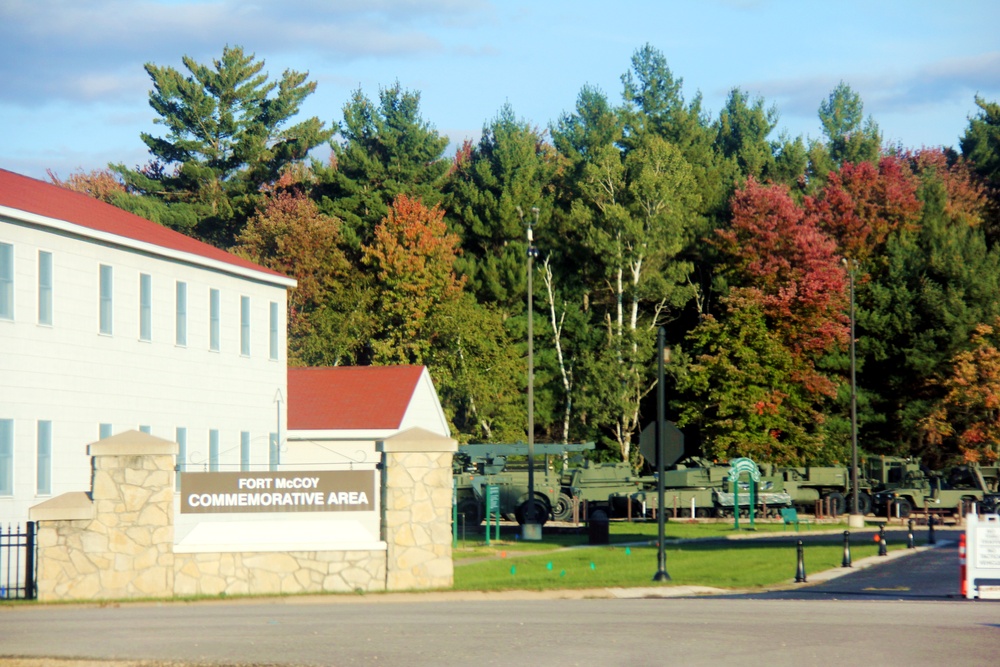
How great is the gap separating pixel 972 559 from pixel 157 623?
38.1 feet

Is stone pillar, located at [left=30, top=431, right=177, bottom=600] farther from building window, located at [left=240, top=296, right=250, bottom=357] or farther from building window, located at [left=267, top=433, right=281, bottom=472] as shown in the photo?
building window, located at [left=267, top=433, right=281, bottom=472]

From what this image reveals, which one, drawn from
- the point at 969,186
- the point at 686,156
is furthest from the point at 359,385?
the point at 969,186

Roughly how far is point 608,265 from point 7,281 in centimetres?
4013

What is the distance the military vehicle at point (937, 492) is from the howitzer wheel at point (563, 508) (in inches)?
503

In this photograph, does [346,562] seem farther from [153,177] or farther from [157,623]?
[153,177]

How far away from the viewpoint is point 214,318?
36.1 meters

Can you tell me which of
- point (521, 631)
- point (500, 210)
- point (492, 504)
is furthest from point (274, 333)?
point (500, 210)

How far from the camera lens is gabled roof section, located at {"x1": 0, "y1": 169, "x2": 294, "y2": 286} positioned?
2973 centimetres

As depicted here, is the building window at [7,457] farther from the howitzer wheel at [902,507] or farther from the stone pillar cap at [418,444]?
the howitzer wheel at [902,507]

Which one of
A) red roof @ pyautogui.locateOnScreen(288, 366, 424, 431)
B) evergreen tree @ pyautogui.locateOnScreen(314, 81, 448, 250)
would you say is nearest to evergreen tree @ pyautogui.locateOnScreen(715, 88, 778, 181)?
evergreen tree @ pyautogui.locateOnScreen(314, 81, 448, 250)

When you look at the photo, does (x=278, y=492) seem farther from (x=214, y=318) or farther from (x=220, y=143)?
(x=220, y=143)

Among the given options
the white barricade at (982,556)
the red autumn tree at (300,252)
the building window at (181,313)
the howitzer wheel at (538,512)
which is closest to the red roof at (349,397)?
the howitzer wheel at (538,512)

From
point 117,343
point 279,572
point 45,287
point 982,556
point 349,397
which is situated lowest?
point 279,572

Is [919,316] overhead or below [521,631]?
overhead
